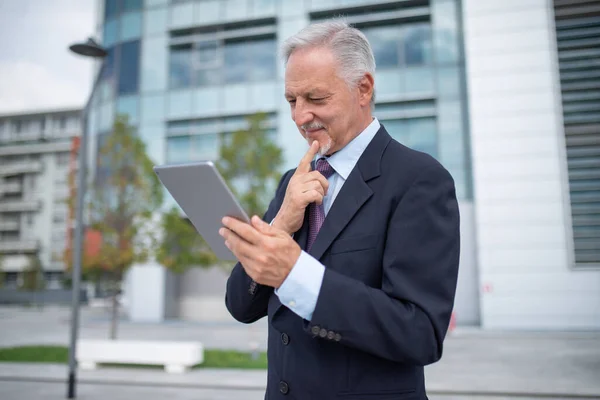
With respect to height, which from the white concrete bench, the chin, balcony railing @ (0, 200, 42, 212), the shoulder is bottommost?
the white concrete bench

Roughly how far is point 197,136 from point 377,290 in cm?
2197

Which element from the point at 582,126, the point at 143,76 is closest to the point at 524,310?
the point at 582,126

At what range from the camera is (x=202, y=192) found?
1331 millimetres

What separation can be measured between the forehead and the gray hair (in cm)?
2

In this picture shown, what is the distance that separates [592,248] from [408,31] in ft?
35.7

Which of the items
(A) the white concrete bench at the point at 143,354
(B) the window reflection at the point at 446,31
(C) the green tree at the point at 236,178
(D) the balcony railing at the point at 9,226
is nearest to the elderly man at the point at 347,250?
(A) the white concrete bench at the point at 143,354

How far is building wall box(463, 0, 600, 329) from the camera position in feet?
57.1

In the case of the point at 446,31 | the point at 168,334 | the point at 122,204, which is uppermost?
the point at 446,31

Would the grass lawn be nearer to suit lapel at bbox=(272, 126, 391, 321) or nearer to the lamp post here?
the lamp post

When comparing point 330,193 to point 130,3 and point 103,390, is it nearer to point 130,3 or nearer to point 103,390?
point 103,390

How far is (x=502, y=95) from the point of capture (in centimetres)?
1850

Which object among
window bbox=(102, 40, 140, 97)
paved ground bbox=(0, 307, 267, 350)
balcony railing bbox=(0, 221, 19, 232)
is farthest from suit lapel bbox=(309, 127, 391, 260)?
balcony railing bbox=(0, 221, 19, 232)

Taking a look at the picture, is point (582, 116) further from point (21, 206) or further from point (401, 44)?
point (21, 206)

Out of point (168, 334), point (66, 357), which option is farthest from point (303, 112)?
point (168, 334)
